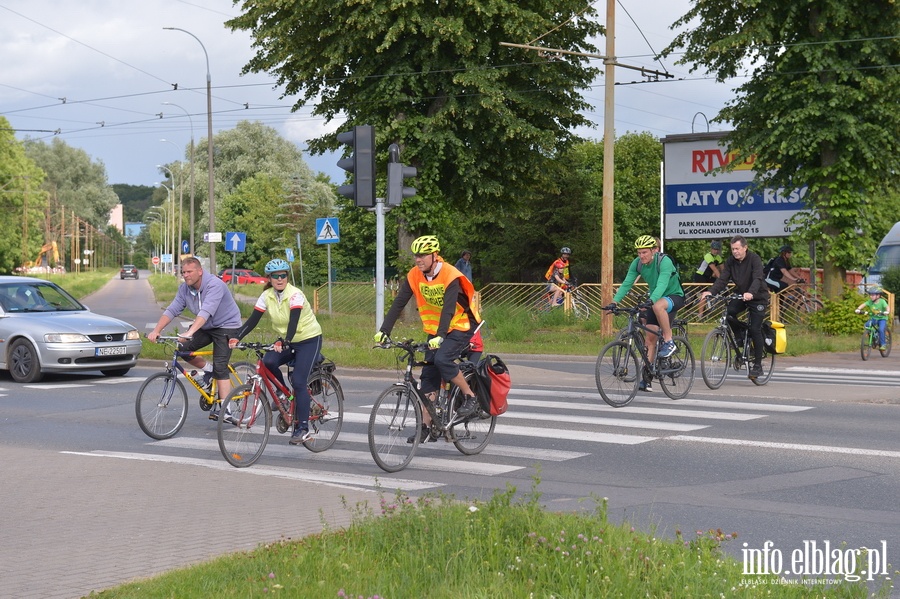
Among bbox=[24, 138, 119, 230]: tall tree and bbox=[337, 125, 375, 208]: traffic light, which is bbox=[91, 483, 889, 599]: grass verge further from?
bbox=[24, 138, 119, 230]: tall tree

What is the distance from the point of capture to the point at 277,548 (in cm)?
571

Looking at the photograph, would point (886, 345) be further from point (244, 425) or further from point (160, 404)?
point (244, 425)

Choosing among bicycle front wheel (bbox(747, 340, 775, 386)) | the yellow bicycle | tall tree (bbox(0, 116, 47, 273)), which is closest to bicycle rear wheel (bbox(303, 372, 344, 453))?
the yellow bicycle

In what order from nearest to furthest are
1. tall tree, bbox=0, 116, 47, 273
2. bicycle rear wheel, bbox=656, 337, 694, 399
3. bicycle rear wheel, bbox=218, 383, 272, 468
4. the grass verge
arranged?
the grass verge → bicycle rear wheel, bbox=218, 383, 272, 468 → bicycle rear wheel, bbox=656, 337, 694, 399 → tall tree, bbox=0, 116, 47, 273

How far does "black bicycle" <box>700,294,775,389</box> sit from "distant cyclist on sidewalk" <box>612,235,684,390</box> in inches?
53.3

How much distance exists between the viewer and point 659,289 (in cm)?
1288

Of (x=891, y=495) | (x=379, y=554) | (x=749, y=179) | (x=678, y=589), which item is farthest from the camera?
(x=749, y=179)

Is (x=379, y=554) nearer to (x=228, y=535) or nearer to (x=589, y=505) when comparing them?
(x=228, y=535)

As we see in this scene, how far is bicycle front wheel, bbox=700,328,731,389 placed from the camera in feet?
47.2

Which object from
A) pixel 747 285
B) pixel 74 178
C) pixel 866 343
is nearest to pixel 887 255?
pixel 866 343

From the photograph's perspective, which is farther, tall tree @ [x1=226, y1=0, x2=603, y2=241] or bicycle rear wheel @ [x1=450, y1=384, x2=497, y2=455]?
tall tree @ [x1=226, y1=0, x2=603, y2=241]

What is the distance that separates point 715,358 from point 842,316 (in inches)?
433

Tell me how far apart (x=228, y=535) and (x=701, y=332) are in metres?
19.9

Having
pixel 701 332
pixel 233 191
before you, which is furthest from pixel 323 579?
pixel 233 191
